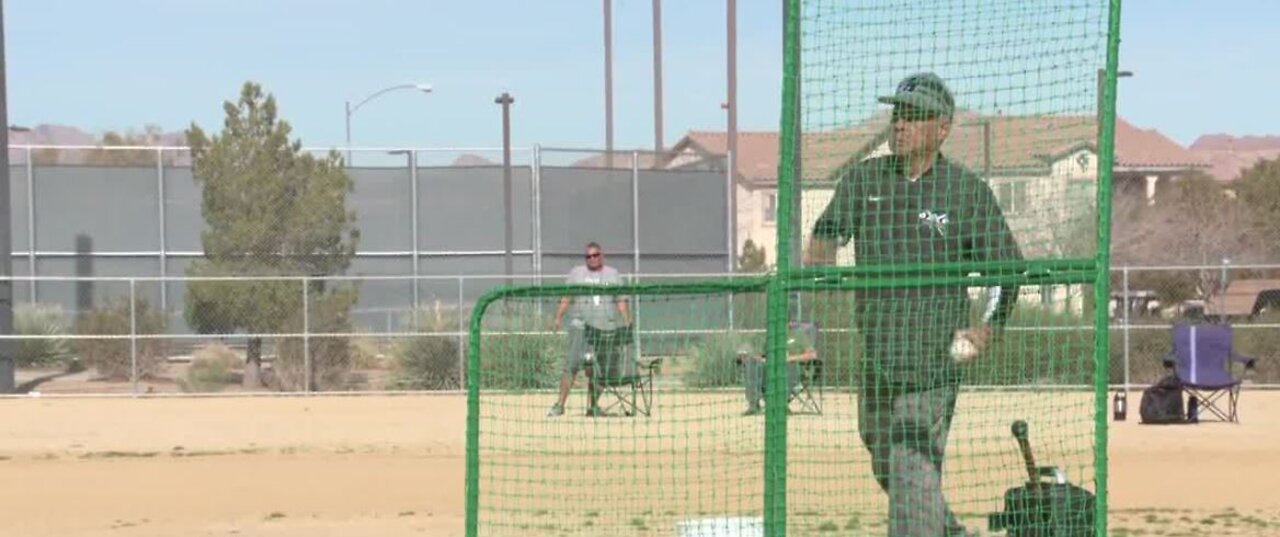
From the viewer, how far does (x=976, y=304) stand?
22.9 feet

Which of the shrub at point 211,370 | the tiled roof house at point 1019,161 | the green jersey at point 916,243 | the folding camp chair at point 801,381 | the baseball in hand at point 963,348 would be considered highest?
the tiled roof house at point 1019,161

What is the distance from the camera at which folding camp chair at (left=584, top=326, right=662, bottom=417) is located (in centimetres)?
1283

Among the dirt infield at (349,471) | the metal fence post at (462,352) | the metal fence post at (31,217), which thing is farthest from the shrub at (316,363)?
the metal fence post at (31,217)

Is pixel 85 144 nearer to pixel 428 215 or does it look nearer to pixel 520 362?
pixel 428 215

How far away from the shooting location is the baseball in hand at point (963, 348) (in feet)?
22.2

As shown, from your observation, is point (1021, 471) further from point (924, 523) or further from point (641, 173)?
point (641, 173)

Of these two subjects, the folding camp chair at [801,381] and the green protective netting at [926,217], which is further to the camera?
the folding camp chair at [801,381]

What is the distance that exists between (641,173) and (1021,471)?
24350 mm

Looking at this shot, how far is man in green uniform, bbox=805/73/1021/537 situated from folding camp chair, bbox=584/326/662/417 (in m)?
4.96

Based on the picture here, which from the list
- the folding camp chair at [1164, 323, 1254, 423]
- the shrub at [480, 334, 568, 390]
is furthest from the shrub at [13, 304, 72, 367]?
the folding camp chair at [1164, 323, 1254, 423]

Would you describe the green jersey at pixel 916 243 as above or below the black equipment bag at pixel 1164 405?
above

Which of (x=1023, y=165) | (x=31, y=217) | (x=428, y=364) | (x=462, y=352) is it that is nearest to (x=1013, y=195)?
(x=1023, y=165)

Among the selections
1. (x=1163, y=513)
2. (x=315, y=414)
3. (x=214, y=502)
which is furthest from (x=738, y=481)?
(x=315, y=414)

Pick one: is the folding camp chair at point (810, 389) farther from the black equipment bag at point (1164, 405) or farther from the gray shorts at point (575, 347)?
the black equipment bag at point (1164, 405)
